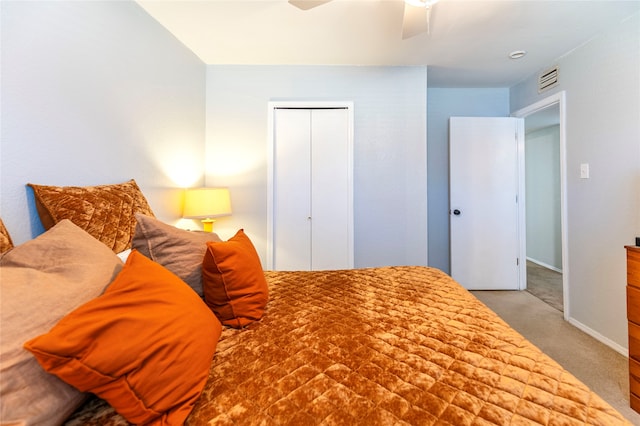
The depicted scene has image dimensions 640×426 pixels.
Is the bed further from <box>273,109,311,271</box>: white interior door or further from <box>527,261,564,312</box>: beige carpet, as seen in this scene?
<box>527,261,564,312</box>: beige carpet

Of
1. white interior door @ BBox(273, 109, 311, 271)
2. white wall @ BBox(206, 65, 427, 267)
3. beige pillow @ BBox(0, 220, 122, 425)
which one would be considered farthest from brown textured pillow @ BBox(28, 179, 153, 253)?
white interior door @ BBox(273, 109, 311, 271)

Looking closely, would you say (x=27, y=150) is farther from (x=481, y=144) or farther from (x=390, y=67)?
(x=481, y=144)

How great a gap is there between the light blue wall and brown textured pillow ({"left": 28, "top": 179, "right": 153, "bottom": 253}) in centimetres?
324

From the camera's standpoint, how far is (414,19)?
1.72 meters

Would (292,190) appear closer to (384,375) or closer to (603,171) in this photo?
(384,375)

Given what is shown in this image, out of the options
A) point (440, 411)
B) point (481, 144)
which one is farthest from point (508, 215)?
point (440, 411)

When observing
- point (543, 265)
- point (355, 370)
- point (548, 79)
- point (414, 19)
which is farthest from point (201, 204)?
point (543, 265)

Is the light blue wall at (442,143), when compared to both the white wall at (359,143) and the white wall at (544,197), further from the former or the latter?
the white wall at (544,197)

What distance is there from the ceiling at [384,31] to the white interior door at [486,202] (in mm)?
724

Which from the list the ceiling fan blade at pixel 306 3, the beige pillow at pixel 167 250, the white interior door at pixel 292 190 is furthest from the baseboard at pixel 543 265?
the beige pillow at pixel 167 250

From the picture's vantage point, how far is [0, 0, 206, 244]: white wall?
1.11 meters

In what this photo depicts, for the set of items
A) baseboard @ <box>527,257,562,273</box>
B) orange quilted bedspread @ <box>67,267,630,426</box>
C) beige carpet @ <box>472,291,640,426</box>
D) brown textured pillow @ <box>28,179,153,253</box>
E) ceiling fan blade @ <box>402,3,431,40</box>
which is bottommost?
beige carpet @ <box>472,291,640,426</box>

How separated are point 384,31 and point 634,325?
262cm

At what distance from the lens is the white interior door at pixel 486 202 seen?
318 centimetres
